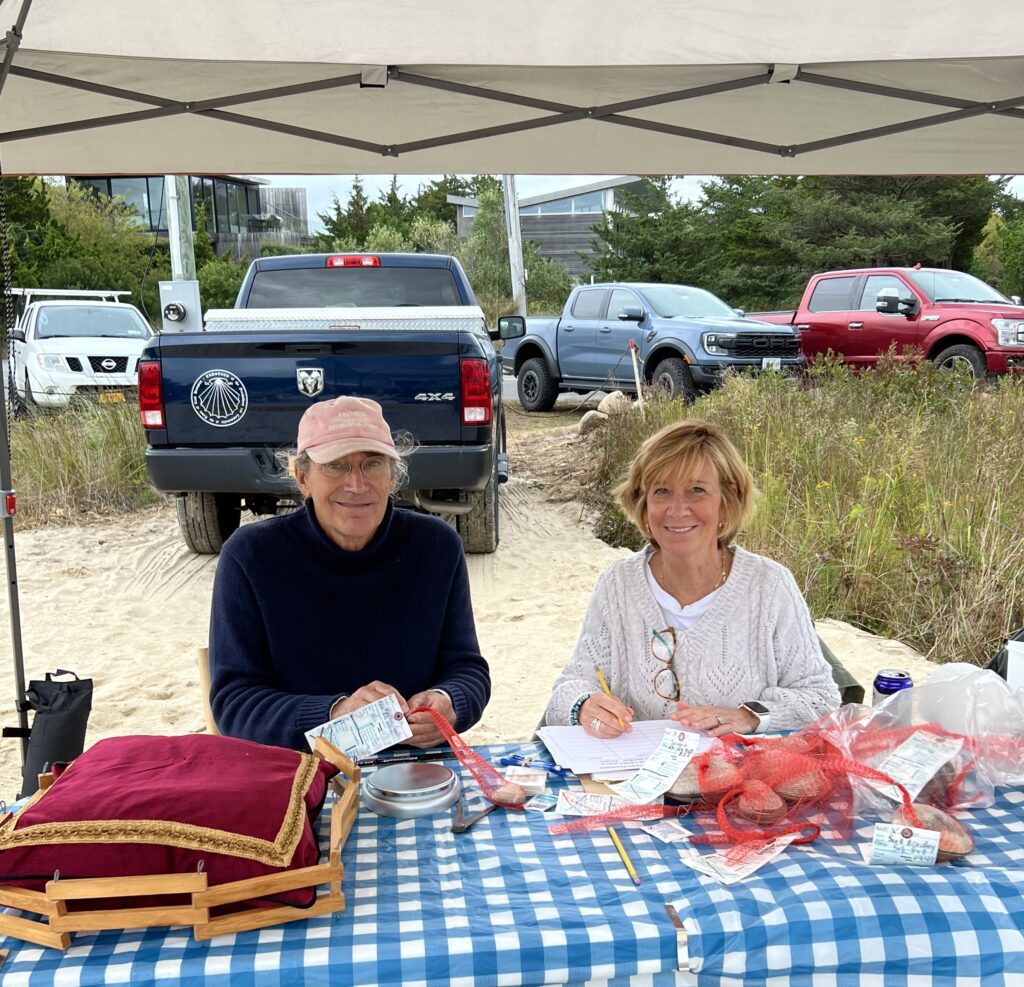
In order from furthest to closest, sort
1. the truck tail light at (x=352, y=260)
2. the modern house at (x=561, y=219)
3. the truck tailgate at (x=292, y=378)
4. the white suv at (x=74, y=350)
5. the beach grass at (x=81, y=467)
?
the modern house at (x=561, y=219), the white suv at (x=74, y=350), the beach grass at (x=81, y=467), the truck tail light at (x=352, y=260), the truck tailgate at (x=292, y=378)

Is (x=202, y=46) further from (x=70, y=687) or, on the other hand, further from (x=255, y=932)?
(x=255, y=932)

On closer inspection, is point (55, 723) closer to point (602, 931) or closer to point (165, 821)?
point (165, 821)

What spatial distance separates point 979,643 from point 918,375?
13.2 feet

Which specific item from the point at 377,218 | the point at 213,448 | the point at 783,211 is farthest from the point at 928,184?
the point at 213,448

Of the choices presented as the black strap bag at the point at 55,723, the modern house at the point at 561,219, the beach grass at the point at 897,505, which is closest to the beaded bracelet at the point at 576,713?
the black strap bag at the point at 55,723

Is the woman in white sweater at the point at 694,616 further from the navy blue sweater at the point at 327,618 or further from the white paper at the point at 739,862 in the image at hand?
the white paper at the point at 739,862

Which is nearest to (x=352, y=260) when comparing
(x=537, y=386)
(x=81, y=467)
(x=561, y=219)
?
(x=81, y=467)

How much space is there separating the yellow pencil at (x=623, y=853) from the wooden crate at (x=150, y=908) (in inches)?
18.1

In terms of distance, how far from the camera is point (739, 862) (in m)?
1.53

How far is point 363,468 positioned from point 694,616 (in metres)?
0.93

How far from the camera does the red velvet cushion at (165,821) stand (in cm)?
134

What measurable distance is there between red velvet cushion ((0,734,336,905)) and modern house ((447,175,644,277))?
133 ft

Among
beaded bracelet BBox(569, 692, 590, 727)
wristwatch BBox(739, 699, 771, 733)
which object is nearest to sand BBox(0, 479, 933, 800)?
beaded bracelet BBox(569, 692, 590, 727)

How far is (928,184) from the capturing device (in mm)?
29875
